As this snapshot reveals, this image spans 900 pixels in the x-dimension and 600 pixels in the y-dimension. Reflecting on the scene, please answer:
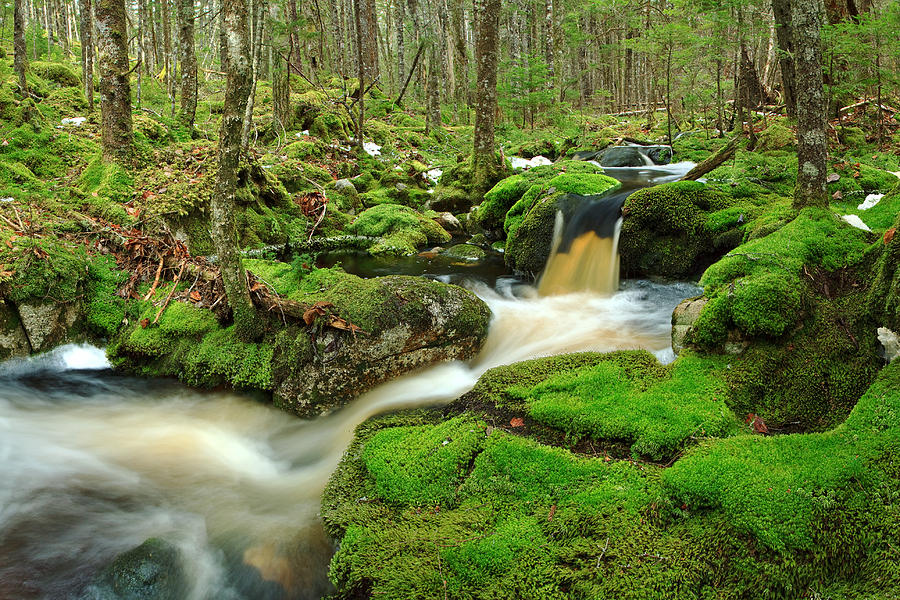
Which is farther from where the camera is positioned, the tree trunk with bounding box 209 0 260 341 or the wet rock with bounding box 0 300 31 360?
the wet rock with bounding box 0 300 31 360

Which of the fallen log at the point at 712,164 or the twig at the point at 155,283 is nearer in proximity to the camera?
the twig at the point at 155,283

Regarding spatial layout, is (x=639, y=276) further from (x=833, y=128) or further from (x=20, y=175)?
(x=20, y=175)

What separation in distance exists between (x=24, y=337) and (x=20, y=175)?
15.5 ft

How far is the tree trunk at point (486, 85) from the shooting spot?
11.0 m

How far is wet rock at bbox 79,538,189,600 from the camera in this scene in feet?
10.7

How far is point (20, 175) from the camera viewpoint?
28.9ft

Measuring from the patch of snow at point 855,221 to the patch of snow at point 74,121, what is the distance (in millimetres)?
15317

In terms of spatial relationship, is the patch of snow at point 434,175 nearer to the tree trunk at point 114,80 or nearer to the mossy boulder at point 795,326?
the tree trunk at point 114,80

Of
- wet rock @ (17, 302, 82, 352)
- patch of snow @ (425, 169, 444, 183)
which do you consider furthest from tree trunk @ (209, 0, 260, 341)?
patch of snow @ (425, 169, 444, 183)

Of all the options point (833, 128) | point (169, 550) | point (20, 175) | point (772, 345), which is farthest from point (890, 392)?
point (20, 175)

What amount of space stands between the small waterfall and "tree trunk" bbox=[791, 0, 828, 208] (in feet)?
9.51

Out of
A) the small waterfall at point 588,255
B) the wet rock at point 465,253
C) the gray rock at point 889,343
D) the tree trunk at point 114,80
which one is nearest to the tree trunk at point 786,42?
the small waterfall at point 588,255

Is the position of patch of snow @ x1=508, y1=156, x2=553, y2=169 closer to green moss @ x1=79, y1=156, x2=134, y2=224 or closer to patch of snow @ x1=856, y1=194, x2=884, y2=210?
patch of snow @ x1=856, y1=194, x2=884, y2=210

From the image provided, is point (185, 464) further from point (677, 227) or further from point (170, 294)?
point (677, 227)
